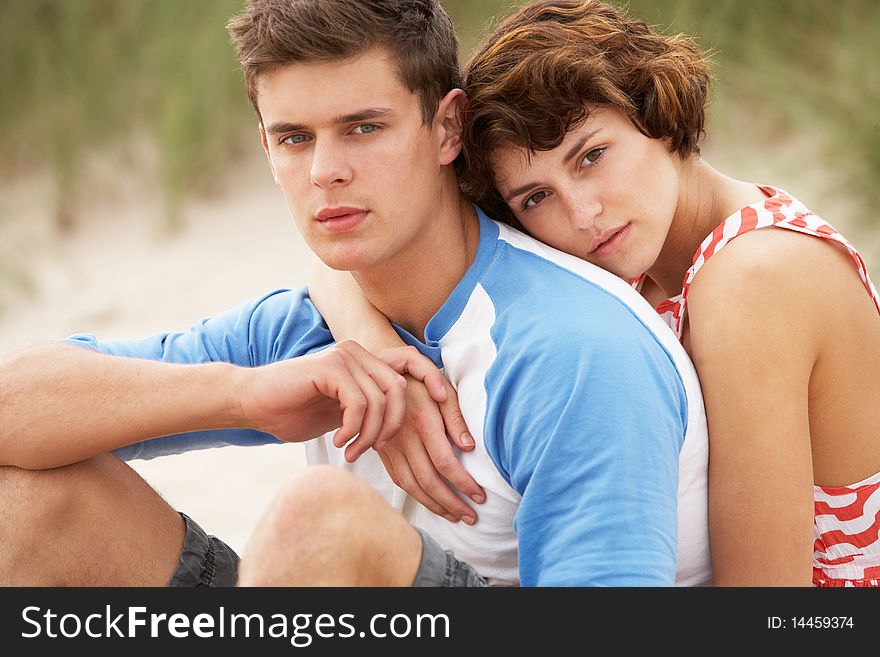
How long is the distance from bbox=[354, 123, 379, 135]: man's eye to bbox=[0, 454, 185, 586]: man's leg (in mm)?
781

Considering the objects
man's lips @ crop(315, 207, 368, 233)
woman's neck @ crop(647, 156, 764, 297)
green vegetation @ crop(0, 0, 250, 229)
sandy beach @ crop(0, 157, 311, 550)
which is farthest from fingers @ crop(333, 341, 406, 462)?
green vegetation @ crop(0, 0, 250, 229)

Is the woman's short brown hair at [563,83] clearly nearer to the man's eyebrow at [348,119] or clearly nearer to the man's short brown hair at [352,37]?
the man's short brown hair at [352,37]

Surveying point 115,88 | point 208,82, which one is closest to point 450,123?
point 208,82

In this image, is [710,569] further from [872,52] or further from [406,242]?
[872,52]

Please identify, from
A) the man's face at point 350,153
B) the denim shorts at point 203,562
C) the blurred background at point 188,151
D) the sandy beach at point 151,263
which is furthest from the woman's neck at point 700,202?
the sandy beach at point 151,263

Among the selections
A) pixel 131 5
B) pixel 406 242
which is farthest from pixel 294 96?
pixel 131 5

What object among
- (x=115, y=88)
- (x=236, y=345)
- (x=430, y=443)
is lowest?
(x=430, y=443)

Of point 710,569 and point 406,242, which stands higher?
point 406,242

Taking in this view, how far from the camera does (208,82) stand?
5293 millimetres

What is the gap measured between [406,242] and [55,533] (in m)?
0.83

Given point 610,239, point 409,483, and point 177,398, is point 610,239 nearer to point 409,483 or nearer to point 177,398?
point 409,483

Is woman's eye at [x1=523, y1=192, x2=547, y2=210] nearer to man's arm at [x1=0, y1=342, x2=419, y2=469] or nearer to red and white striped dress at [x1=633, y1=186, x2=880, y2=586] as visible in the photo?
red and white striped dress at [x1=633, y1=186, x2=880, y2=586]

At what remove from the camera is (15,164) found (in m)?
6.09

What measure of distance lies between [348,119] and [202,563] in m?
0.90
